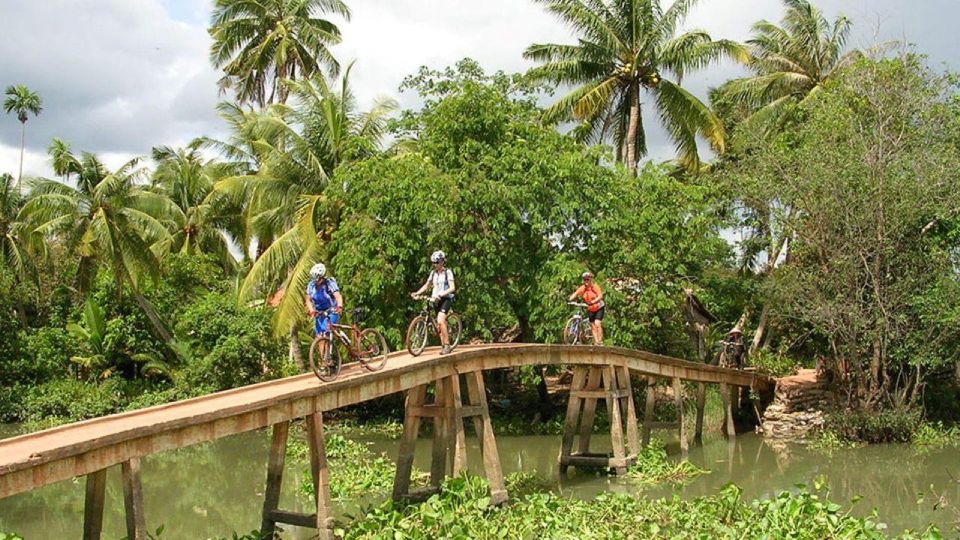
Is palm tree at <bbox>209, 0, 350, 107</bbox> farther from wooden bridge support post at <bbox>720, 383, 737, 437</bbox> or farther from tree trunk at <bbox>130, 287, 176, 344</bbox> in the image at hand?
wooden bridge support post at <bbox>720, 383, 737, 437</bbox>

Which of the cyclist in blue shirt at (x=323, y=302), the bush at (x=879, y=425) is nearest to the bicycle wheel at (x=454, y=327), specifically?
the cyclist in blue shirt at (x=323, y=302)

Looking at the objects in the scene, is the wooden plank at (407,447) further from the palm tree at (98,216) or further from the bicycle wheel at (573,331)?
the palm tree at (98,216)

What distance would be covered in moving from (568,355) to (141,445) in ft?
30.3

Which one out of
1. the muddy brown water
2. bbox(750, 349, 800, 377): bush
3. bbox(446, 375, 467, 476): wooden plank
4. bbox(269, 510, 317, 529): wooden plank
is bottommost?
the muddy brown water

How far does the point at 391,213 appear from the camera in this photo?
2281 cm

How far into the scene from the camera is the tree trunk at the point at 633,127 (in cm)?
2852

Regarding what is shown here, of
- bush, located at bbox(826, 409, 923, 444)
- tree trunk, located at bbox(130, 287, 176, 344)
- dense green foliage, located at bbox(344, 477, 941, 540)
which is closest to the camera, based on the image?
dense green foliage, located at bbox(344, 477, 941, 540)

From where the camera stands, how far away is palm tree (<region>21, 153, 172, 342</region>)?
2675cm

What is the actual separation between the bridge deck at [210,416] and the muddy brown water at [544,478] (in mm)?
2506

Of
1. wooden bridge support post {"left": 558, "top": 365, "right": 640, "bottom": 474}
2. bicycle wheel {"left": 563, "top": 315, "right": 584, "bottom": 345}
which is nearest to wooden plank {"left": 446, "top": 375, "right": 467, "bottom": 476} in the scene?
bicycle wheel {"left": 563, "top": 315, "right": 584, "bottom": 345}

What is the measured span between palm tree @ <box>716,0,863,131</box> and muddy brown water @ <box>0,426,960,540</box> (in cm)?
1112

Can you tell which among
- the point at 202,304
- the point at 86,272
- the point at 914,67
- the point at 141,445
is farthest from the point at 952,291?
the point at 86,272

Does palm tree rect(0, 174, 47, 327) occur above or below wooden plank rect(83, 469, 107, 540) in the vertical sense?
above

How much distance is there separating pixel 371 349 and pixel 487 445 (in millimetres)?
2891
